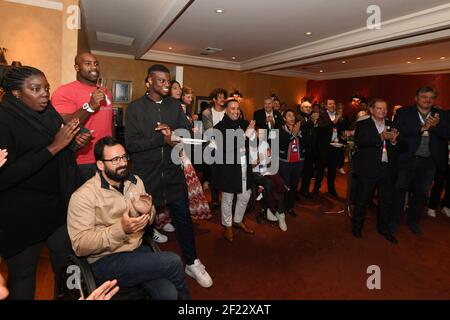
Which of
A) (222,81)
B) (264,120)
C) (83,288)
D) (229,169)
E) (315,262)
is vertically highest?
(222,81)

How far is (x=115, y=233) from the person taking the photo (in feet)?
4.89

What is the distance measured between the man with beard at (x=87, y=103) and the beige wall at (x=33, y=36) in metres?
1.73

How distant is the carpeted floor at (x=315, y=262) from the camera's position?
239 cm

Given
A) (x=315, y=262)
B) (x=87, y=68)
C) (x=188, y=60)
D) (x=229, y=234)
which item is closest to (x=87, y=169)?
(x=87, y=68)

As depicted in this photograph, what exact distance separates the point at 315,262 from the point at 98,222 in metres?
2.20

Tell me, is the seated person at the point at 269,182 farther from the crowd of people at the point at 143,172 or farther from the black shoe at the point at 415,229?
the black shoe at the point at 415,229

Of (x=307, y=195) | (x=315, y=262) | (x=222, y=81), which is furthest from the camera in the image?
(x=222, y=81)

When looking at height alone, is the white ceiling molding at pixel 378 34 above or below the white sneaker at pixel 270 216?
above

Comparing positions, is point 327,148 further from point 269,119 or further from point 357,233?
point 357,233

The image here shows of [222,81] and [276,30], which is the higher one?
[222,81]

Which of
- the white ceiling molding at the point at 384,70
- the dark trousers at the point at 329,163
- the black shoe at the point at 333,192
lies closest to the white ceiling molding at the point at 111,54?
the white ceiling molding at the point at 384,70

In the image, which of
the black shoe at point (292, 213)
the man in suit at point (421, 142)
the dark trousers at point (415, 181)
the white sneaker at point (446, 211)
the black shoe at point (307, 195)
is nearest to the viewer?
the man in suit at point (421, 142)

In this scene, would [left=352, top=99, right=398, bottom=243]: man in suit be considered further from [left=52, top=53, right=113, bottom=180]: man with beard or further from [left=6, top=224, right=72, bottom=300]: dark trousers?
[left=6, top=224, right=72, bottom=300]: dark trousers
